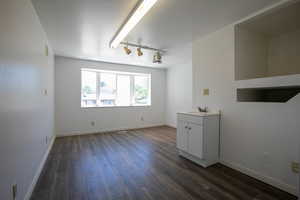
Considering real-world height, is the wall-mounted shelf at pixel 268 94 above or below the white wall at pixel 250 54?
below

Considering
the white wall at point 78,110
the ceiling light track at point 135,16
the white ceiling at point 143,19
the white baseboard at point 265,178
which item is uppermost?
the white ceiling at point 143,19

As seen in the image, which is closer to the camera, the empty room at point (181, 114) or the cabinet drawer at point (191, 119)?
the empty room at point (181, 114)

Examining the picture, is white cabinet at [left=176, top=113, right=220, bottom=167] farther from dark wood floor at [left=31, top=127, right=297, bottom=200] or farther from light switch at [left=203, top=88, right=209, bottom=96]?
light switch at [left=203, top=88, right=209, bottom=96]

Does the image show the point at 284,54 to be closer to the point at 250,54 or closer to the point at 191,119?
the point at 250,54

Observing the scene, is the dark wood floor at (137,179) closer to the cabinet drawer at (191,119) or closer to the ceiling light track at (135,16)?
the cabinet drawer at (191,119)

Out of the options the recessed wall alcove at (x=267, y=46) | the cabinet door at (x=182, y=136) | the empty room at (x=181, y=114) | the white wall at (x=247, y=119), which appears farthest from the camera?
the cabinet door at (x=182, y=136)

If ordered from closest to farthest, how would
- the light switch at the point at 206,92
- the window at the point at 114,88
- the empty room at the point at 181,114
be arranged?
1. the empty room at the point at 181,114
2. the light switch at the point at 206,92
3. the window at the point at 114,88

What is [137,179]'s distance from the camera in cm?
209

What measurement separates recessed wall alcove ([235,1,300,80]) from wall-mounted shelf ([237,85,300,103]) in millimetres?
270

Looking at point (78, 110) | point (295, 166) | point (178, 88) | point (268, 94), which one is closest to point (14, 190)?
point (295, 166)

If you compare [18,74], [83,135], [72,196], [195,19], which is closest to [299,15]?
[195,19]

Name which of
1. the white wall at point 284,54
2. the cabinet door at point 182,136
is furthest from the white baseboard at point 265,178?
the white wall at point 284,54

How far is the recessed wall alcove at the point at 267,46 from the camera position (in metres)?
2.26

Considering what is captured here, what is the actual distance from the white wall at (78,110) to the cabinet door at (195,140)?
3094mm
